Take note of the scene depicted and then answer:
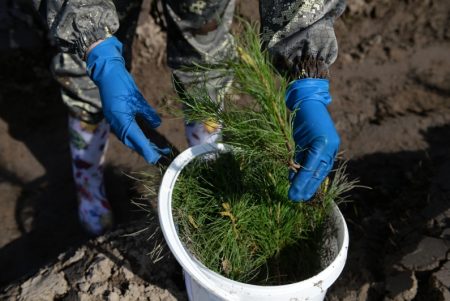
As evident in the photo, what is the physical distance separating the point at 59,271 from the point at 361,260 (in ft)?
3.21

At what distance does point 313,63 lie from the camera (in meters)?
1.26

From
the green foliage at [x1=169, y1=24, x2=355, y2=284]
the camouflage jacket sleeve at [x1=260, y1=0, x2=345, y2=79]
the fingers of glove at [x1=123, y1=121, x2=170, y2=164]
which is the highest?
the camouflage jacket sleeve at [x1=260, y1=0, x2=345, y2=79]

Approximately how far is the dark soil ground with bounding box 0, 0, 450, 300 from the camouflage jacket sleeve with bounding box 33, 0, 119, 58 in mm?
285

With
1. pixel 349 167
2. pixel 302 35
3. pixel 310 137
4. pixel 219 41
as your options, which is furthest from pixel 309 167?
pixel 349 167

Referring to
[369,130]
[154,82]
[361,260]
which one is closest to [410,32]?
[369,130]

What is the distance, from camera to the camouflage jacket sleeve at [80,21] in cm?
135

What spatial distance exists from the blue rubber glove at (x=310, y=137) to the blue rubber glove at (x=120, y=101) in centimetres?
39

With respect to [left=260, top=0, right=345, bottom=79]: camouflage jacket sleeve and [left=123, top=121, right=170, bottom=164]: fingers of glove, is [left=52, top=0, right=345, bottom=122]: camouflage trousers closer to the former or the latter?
Result: [left=260, top=0, right=345, bottom=79]: camouflage jacket sleeve

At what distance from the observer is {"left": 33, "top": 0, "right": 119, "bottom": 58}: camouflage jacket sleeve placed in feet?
4.44

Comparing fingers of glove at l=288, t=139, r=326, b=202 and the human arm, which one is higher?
the human arm

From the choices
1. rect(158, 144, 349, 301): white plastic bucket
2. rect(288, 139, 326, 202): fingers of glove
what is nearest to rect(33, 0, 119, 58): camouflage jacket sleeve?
rect(158, 144, 349, 301): white plastic bucket

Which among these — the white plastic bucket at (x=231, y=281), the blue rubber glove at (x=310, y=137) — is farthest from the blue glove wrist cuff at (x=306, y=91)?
the white plastic bucket at (x=231, y=281)

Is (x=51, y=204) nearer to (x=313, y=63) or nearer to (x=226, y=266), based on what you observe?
(x=226, y=266)

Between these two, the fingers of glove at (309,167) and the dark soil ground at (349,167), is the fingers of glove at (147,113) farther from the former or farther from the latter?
the fingers of glove at (309,167)
